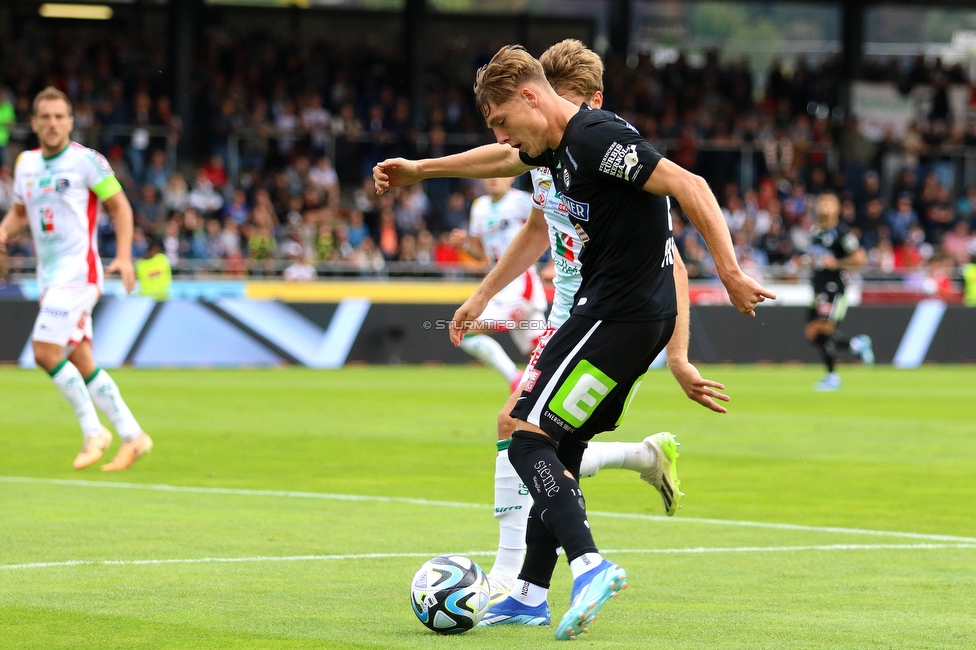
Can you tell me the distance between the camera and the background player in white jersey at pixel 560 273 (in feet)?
18.8

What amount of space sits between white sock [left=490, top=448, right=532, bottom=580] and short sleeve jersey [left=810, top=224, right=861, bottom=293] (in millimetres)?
16129

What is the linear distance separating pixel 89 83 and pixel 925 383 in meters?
17.6

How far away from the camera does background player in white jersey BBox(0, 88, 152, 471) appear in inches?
420

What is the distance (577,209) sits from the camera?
5.25 m

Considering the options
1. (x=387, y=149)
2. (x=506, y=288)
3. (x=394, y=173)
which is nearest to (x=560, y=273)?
(x=394, y=173)

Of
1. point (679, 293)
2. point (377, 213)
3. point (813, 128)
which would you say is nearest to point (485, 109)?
point (679, 293)

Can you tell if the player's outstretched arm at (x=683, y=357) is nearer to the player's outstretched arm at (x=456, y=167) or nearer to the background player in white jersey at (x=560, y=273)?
the background player in white jersey at (x=560, y=273)

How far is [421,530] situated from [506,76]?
137 inches

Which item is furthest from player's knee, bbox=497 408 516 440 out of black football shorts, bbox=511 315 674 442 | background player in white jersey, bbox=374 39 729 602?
black football shorts, bbox=511 315 674 442

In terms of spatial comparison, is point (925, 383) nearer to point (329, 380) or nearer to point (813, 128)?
point (329, 380)

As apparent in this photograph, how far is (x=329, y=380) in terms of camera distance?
21.0m

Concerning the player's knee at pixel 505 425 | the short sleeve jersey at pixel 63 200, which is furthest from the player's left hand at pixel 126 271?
the player's knee at pixel 505 425

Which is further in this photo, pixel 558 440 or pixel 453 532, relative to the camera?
pixel 453 532

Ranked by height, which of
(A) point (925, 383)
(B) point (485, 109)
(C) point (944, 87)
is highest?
(B) point (485, 109)
